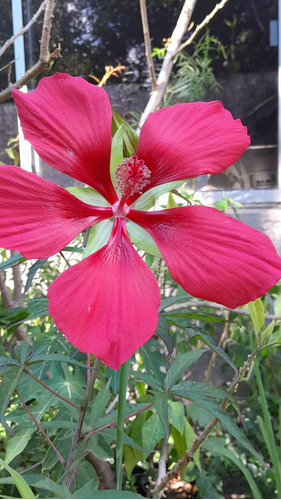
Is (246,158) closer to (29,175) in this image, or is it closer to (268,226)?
(268,226)

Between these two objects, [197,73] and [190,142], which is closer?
[190,142]

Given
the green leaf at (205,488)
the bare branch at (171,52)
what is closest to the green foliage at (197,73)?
the bare branch at (171,52)

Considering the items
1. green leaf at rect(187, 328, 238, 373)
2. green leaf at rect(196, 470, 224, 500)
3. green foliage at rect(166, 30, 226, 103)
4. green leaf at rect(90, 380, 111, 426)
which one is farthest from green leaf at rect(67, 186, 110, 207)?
green foliage at rect(166, 30, 226, 103)

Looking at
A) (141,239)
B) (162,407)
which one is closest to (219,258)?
(141,239)

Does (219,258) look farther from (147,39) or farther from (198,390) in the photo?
(147,39)

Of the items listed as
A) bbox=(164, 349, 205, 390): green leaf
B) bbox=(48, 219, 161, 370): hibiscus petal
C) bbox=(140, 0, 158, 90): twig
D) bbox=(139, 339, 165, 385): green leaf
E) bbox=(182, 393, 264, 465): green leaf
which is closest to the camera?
bbox=(48, 219, 161, 370): hibiscus petal

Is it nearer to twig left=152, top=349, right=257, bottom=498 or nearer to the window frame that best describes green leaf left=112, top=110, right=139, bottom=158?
twig left=152, top=349, right=257, bottom=498

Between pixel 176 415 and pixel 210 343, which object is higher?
pixel 210 343

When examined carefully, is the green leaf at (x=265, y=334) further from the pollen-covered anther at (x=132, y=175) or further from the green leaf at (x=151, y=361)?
the green leaf at (x=151, y=361)
